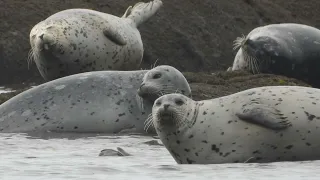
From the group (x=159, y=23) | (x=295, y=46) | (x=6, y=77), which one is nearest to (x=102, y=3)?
(x=159, y=23)

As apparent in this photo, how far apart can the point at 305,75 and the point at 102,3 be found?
6.77 meters

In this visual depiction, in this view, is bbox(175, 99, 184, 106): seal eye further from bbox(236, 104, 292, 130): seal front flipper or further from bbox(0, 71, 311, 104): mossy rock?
bbox(0, 71, 311, 104): mossy rock

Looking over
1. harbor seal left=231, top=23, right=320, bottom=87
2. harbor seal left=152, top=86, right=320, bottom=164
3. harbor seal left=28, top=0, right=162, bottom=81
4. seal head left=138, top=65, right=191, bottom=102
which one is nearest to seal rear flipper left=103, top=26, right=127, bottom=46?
harbor seal left=28, top=0, right=162, bottom=81

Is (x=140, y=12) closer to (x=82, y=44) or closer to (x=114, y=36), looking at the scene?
(x=114, y=36)

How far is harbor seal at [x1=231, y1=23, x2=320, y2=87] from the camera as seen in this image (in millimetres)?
14547

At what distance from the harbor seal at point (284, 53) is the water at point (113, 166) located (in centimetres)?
550

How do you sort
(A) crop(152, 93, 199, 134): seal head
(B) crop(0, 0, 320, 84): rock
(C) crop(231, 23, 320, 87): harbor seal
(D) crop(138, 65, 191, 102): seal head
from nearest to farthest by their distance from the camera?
(A) crop(152, 93, 199, 134): seal head, (D) crop(138, 65, 191, 102): seal head, (C) crop(231, 23, 320, 87): harbor seal, (B) crop(0, 0, 320, 84): rock

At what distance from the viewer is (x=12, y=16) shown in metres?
19.1

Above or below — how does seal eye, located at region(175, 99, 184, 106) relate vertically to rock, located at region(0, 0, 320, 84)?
above

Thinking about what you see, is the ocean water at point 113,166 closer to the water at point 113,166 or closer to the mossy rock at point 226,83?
the water at point 113,166

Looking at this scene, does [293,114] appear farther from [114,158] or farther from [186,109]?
[114,158]

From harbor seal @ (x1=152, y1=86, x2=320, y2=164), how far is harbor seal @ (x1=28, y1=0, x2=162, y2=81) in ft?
18.9

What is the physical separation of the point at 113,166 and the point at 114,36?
293 inches

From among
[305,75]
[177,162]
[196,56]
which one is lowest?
[196,56]
